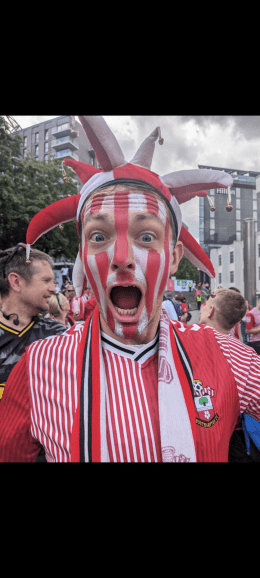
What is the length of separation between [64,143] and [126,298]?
900 millimetres

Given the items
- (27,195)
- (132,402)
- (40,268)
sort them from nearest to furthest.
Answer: (132,402), (40,268), (27,195)

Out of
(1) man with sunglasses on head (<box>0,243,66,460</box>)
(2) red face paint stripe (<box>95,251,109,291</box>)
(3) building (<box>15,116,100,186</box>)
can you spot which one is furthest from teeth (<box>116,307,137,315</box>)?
(3) building (<box>15,116,100,186</box>)

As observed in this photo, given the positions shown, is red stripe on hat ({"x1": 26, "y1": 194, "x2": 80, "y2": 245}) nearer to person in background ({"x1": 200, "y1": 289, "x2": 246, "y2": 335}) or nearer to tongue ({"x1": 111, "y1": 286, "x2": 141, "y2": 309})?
tongue ({"x1": 111, "y1": 286, "x2": 141, "y2": 309})

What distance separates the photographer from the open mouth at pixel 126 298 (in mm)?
1300

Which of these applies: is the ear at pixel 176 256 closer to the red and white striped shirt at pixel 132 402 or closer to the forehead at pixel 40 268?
the red and white striped shirt at pixel 132 402

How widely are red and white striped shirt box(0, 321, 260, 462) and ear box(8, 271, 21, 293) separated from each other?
0.50 meters

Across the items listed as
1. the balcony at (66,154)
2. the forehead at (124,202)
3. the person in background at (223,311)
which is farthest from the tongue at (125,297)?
the person in background at (223,311)

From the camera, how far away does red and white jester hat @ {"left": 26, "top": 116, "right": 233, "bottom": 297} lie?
136 cm

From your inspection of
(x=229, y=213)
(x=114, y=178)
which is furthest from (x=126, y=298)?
(x=229, y=213)

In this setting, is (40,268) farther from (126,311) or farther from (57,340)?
(126,311)

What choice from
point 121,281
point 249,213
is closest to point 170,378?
point 121,281

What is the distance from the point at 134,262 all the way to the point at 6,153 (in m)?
1.26

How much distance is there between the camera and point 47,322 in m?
1.71

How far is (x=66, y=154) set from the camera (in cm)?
167
